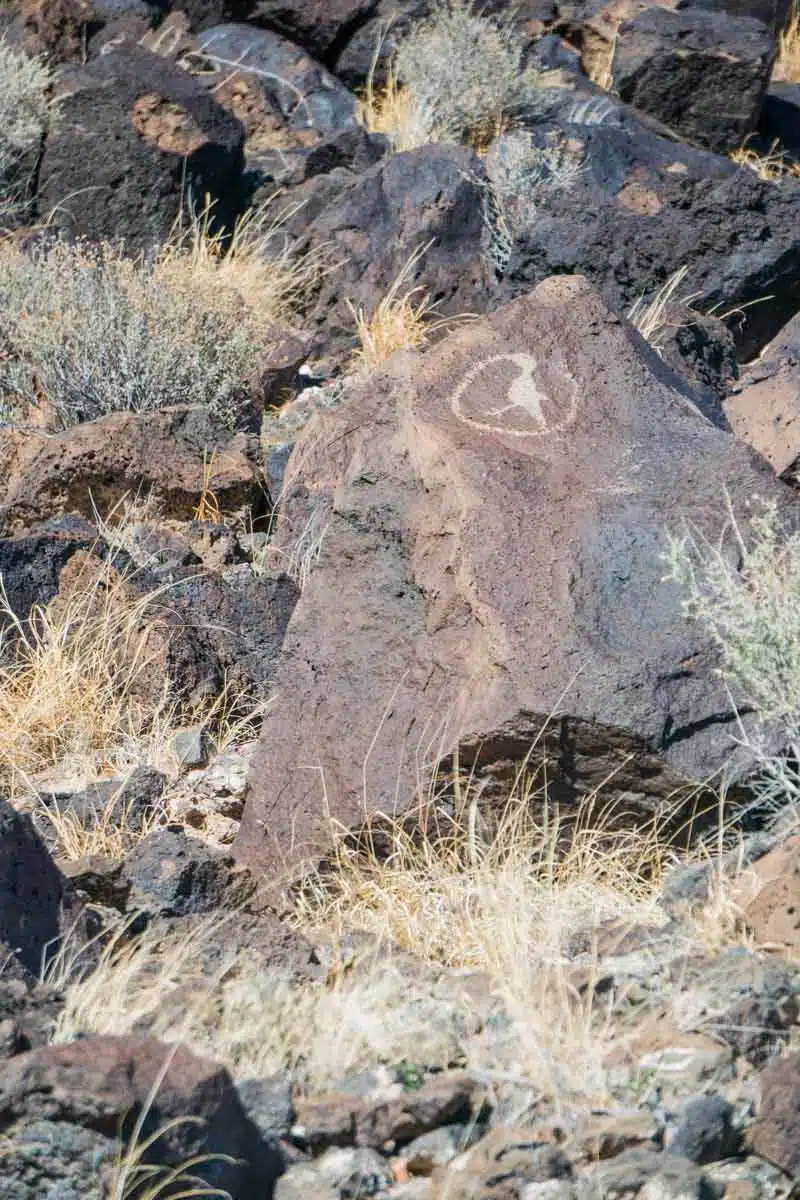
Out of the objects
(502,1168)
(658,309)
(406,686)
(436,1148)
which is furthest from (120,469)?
(502,1168)

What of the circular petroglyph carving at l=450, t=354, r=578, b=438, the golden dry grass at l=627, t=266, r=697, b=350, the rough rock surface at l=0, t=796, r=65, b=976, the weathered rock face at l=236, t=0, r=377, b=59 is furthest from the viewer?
the weathered rock face at l=236, t=0, r=377, b=59

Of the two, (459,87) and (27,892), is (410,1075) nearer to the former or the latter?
(27,892)

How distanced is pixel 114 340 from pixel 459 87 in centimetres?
406

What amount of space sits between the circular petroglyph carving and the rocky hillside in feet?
0.04

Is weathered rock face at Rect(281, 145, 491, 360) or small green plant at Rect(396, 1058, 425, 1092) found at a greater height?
small green plant at Rect(396, 1058, 425, 1092)

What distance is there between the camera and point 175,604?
599 centimetres

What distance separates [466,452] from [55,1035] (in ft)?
7.19

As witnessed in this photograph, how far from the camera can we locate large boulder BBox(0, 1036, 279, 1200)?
2967 millimetres

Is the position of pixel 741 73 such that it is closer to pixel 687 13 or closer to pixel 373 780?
pixel 687 13

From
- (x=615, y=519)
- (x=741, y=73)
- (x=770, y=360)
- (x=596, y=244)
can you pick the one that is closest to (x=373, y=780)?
(x=615, y=519)

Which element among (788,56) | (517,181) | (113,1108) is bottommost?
(788,56)

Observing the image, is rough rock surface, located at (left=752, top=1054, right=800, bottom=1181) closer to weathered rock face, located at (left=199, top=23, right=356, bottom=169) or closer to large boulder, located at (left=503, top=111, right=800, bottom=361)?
large boulder, located at (left=503, top=111, right=800, bottom=361)

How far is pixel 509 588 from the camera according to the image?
4.62 m

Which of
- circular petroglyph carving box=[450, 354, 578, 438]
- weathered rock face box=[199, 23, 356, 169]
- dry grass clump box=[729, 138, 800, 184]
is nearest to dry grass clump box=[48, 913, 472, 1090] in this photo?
circular petroglyph carving box=[450, 354, 578, 438]
